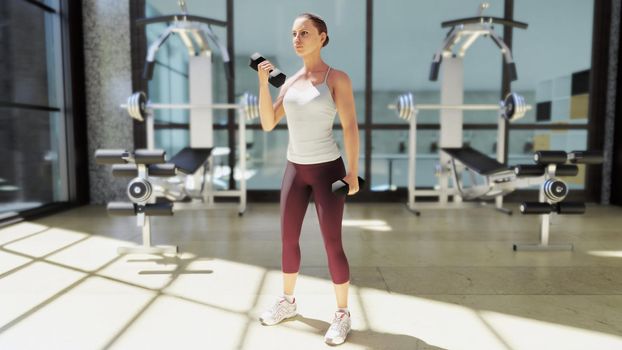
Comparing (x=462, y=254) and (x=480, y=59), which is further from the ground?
(x=480, y=59)

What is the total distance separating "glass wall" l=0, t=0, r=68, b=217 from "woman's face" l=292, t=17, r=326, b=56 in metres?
3.18

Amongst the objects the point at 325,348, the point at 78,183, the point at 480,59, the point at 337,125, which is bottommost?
the point at 325,348

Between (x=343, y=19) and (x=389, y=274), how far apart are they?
3640mm

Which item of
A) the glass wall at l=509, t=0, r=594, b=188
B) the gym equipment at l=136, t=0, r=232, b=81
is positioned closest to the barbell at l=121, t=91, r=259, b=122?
the gym equipment at l=136, t=0, r=232, b=81

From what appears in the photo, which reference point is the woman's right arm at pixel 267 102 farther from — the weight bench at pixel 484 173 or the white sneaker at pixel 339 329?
the weight bench at pixel 484 173

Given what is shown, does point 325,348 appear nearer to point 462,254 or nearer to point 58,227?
point 462,254

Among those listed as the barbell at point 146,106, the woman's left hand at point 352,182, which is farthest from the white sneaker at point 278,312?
the barbell at point 146,106

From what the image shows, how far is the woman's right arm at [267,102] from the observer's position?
5.18 ft

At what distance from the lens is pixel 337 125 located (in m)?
5.18

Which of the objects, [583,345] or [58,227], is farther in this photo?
[58,227]

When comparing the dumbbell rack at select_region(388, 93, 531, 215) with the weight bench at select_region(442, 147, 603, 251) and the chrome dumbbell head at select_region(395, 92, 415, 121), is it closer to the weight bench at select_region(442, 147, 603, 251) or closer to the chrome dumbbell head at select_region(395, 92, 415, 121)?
the chrome dumbbell head at select_region(395, 92, 415, 121)

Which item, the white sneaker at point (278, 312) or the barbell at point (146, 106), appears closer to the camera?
the white sneaker at point (278, 312)

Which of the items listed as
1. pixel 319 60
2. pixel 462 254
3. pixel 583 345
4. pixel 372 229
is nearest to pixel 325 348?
pixel 583 345

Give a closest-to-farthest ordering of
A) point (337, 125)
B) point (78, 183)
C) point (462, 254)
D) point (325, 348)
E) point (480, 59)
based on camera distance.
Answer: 1. point (325, 348)
2. point (462, 254)
3. point (78, 183)
4. point (337, 125)
5. point (480, 59)
